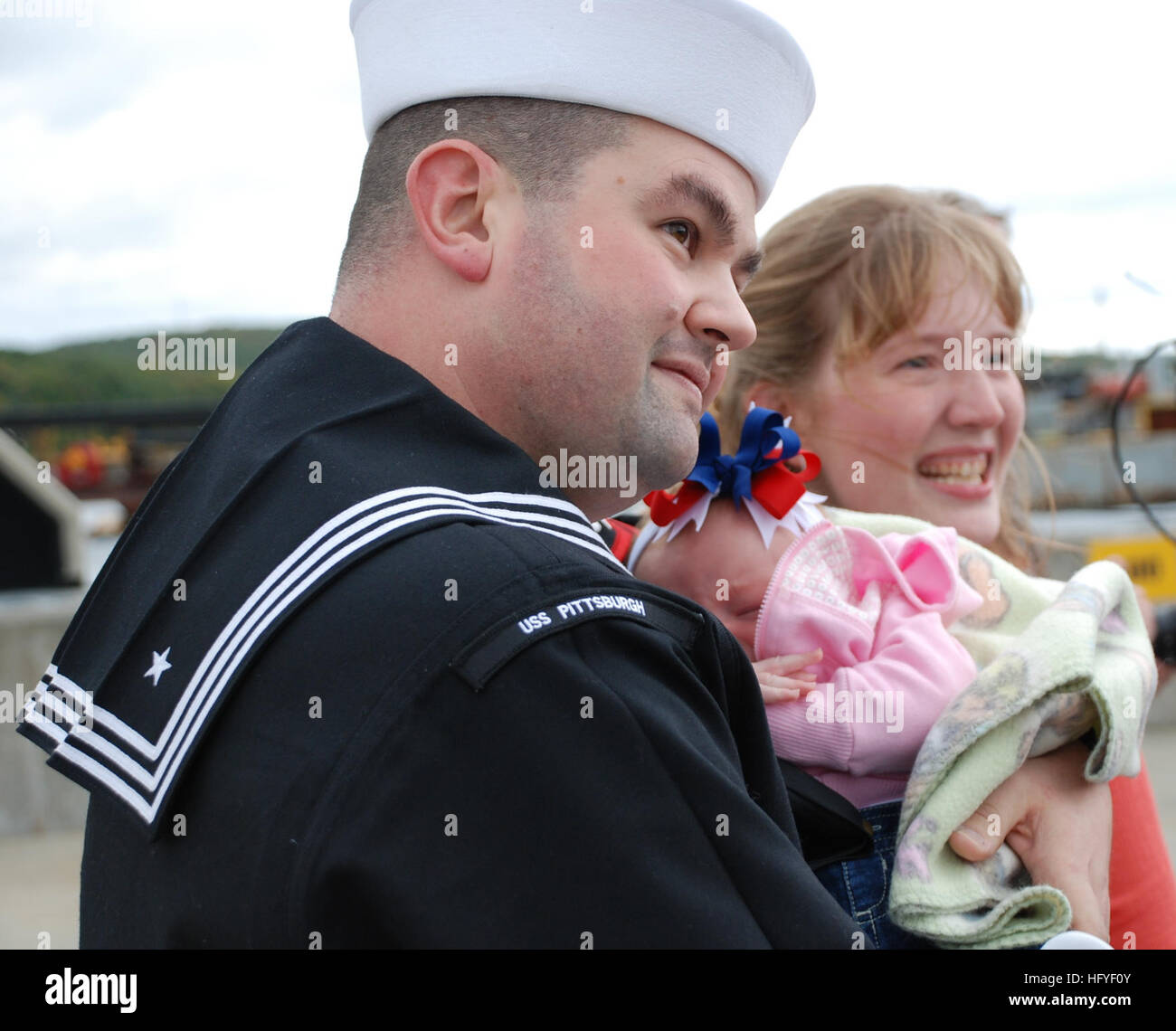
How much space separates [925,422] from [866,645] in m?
0.68

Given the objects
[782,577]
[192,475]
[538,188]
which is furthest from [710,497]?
[192,475]

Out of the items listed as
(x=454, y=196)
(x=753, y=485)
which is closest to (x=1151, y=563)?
(x=753, y=485)

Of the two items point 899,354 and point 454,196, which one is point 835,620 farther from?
point 454,196

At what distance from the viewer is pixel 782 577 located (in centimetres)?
214

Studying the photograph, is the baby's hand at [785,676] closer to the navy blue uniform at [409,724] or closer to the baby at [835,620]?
the baby at [835,620]

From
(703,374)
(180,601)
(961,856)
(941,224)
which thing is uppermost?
(941,224)

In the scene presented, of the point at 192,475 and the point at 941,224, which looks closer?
the point at 192,475

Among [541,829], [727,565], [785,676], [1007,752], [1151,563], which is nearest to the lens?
[541,829]

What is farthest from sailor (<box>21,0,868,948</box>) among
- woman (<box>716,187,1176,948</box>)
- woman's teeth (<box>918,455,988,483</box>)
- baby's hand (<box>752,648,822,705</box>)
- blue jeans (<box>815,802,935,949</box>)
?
woman's teeth (<box>918,455,988,483</box>)

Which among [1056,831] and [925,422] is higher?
[925,422]

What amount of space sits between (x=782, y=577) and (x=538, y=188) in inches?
36.2

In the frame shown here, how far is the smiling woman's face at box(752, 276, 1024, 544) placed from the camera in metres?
2.62

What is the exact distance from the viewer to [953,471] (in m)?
2.68
